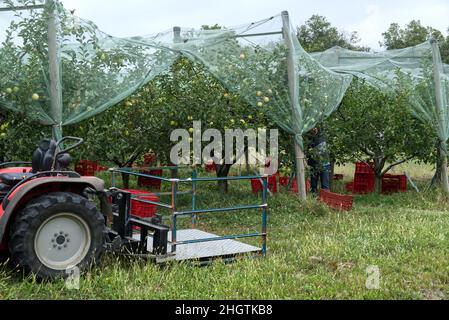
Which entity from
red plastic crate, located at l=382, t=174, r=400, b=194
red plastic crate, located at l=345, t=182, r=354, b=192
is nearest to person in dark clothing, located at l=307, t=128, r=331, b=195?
red plastic crate, located at l=382, t=174, r=400, b=194

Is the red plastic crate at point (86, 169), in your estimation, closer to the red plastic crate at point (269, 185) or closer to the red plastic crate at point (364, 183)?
the red plastic crate at point (269, 185)

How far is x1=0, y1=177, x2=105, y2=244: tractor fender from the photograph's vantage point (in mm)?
4676

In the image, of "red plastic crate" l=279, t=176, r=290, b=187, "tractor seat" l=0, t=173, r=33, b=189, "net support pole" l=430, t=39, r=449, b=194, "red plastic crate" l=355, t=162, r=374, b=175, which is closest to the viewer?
"tractor seat" l=0, t=173, r=33, b=189

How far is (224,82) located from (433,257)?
3926 millimetres

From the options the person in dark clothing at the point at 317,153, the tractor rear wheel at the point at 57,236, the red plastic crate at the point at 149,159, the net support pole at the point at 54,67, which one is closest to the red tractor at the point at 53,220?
the tractor rear wheel at the point at 57,236

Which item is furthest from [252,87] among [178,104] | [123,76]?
[123,76]

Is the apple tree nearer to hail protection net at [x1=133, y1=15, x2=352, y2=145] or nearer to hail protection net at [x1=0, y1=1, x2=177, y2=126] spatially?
hail protection net at [x1=133, y1=15, x2=352, y2=145]

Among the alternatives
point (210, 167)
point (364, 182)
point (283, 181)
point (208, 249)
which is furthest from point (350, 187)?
point (208, 249)

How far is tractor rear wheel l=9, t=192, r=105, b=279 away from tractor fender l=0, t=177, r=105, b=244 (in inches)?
3.2

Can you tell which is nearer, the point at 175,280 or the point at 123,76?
the point at 175,280

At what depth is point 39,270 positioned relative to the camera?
4.70 m

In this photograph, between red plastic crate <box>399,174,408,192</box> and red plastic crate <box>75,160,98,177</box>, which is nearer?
red plastic crate <box>75,160,98,177</box>

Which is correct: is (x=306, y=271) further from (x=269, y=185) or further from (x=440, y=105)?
(x=440, y=105)
